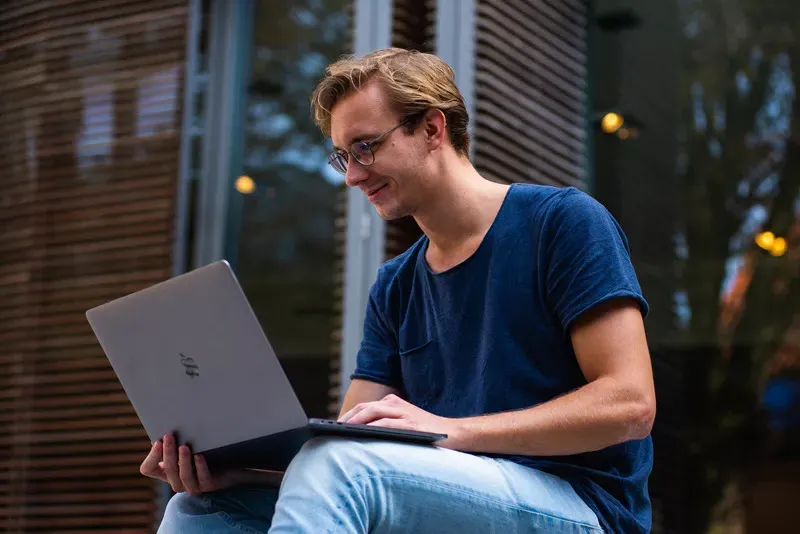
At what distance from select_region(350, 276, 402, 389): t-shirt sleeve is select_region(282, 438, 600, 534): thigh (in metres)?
0.56

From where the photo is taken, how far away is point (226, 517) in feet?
6.38

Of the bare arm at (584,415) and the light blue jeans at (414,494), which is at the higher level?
the bare arm at (584,415)

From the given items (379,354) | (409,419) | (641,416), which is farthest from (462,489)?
(379,354)

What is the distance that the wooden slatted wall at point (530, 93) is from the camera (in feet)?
13.4

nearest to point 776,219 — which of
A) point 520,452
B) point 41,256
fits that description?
point 520,452

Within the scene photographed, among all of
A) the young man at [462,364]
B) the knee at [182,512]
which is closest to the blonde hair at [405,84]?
the young man at [462,364]

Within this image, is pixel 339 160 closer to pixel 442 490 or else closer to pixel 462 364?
pixel 462 364

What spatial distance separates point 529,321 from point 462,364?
177 millimetres

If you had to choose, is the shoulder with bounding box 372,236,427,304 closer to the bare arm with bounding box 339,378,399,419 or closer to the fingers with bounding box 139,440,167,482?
the bare arm with bounding box 339,378,399,419

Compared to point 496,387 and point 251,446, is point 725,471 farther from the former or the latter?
point 251,446

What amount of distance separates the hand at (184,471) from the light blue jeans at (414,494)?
270 millimetres

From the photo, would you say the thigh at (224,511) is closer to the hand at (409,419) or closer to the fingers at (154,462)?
the fingers at (154,462)

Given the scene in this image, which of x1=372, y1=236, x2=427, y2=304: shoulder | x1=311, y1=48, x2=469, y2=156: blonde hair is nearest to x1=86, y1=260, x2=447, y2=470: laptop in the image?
x1=372, y1=236, x2=427, y2=304: shoulder

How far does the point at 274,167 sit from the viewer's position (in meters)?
5.06
